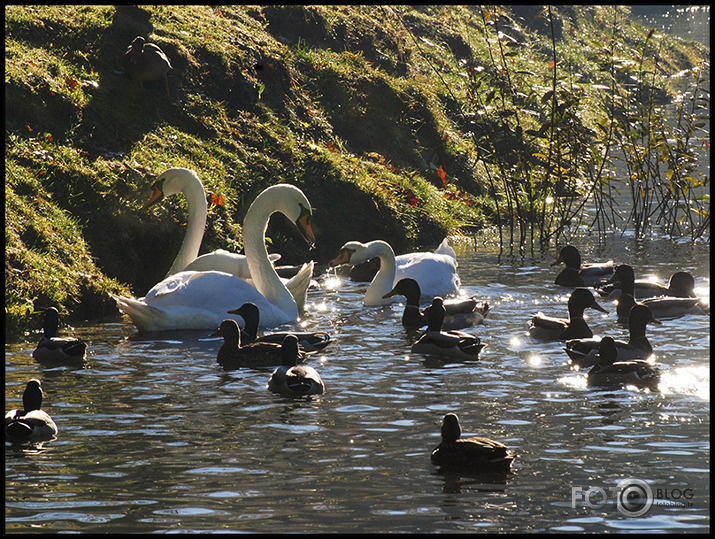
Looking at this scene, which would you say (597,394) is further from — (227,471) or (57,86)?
(57,86)

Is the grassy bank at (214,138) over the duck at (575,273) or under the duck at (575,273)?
over

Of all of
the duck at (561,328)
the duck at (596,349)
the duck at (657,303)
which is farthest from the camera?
the duck at (657,303)

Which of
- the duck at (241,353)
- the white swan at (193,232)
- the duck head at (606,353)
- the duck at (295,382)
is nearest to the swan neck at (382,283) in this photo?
the white swan at (193,232)

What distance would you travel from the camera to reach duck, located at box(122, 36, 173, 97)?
63.7 feet

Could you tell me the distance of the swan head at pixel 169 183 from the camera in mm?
15727

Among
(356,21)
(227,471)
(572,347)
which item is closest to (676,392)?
(572,347)

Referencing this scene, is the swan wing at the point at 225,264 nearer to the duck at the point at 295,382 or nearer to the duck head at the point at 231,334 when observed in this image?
the duck head at the point at 231,334

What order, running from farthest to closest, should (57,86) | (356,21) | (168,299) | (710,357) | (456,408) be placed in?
1. (356,21)
2. (57,86)
3. (168,299)
4. (710,357)
5. (456,408)

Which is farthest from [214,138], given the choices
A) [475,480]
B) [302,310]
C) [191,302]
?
[475,480]

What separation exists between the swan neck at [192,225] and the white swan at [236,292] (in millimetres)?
1039

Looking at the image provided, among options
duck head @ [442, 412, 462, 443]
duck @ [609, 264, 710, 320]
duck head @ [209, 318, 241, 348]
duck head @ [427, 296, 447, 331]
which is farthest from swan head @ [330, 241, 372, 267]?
duck head @ [442, 412, 462, 443]

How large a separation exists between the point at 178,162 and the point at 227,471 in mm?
11345

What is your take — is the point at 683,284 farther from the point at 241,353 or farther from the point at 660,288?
the point at 241,353

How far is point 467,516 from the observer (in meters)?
6.71
